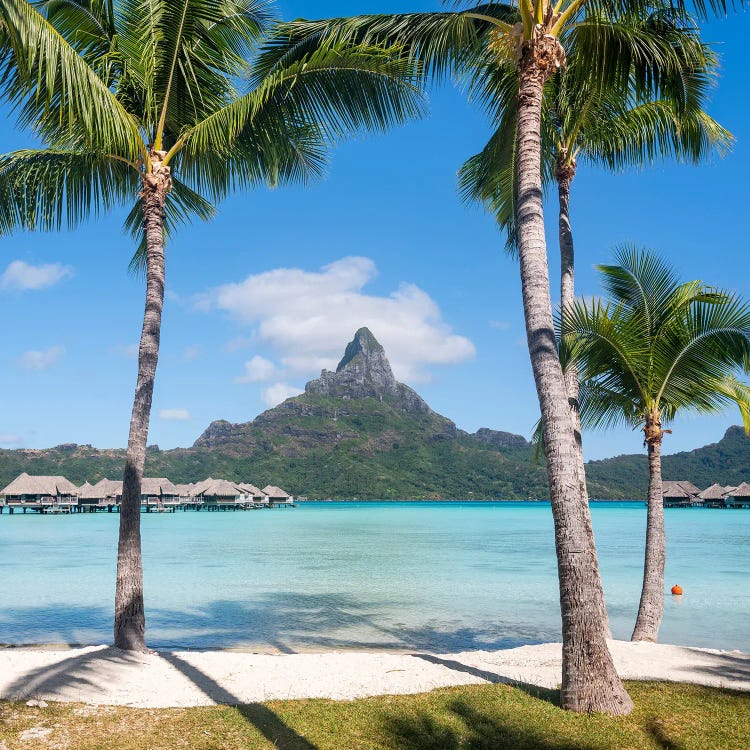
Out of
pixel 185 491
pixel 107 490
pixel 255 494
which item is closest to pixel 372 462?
pixel 255 494

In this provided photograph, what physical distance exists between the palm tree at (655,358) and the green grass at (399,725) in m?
3.92

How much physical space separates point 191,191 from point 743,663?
32.6ft

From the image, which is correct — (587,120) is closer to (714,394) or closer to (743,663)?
(714,394)

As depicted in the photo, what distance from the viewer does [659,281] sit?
10.7m

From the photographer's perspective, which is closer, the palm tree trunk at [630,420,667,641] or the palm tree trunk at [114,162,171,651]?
the palm tree trunk at [114,162,171,651]

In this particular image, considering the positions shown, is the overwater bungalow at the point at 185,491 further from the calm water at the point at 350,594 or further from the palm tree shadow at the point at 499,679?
the palm tree shadow at the point at 499,679

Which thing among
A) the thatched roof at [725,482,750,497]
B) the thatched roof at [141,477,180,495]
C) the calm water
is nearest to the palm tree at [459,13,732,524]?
the calm water

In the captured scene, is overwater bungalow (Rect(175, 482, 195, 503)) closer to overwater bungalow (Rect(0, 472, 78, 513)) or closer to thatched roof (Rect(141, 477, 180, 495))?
thatched roof (Rect(141, 477, 180, 495))

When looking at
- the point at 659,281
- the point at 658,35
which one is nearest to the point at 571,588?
the point at 658,35

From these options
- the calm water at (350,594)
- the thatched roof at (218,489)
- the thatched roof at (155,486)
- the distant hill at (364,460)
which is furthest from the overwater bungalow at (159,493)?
the calm water at (350,594)

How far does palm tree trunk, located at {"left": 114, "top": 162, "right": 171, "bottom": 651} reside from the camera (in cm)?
797

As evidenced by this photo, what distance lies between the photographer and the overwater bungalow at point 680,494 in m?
85.5

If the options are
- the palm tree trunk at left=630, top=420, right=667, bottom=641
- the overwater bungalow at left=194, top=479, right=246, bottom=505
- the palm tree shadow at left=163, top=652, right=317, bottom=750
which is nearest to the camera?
the palm tree shadow at left=163, top=652, right=317, bottom=750

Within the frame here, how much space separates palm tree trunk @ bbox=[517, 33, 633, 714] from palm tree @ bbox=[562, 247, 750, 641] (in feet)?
10.0
